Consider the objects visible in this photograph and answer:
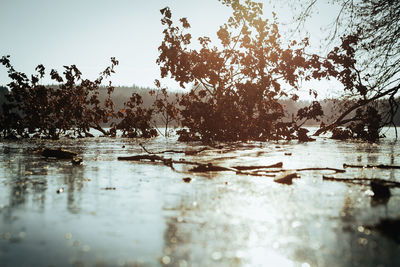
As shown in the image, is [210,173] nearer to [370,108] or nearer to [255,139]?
[370,108]

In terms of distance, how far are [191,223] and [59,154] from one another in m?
5.29

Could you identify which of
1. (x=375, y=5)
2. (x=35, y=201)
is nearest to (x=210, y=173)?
(x=35, y=201)

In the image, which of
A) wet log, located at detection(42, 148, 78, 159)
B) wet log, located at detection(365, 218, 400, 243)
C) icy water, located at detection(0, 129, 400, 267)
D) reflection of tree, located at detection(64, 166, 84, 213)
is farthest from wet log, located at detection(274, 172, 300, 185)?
wet log, located at detection(42, 148, 78, 159)

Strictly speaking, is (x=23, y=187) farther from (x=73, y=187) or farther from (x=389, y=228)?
(x=389, y=228)

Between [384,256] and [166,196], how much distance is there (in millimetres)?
1910

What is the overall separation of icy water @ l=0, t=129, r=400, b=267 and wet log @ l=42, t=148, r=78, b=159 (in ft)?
8.98

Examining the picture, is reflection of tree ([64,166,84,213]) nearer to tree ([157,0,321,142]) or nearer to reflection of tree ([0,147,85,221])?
reflection of tree ([0,147,85,221])

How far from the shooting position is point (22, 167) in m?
5.16

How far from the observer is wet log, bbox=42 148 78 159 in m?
6.64

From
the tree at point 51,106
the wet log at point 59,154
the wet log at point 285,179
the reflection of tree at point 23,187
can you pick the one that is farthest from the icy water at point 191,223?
the tree at point 51,106

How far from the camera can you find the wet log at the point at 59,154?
21.8 feet

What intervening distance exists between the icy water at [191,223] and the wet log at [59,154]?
274cm

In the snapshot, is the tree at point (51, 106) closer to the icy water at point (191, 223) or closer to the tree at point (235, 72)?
the tree at point (235, 72)

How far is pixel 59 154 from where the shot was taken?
21.9ft
